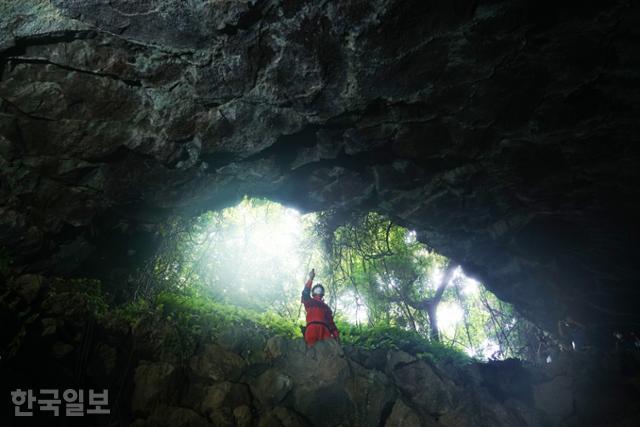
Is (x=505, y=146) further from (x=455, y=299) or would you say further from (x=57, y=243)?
(x=455, y=299)

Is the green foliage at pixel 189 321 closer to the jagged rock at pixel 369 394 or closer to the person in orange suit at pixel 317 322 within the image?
the person in orange suit at pixel 317 322

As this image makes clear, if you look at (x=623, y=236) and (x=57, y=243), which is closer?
(x=57, y=243)

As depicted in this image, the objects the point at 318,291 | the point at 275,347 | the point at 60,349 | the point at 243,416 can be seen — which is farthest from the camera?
the point at 318,291

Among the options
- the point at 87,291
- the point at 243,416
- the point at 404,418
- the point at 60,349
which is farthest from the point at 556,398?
the point at 87,291

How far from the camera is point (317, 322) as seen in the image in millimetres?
8656

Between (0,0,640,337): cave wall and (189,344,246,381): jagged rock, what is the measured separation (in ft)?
11.1

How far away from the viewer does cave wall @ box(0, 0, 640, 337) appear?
577 centimetres

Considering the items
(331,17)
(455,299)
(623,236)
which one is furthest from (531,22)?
(455,299)

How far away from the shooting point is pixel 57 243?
7.67 metres

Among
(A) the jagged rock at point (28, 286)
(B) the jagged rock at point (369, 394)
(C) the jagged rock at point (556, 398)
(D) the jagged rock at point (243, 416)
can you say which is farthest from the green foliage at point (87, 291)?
(C) the jagged rock at point (556, 398)

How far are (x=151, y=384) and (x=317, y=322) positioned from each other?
3693 millimetres

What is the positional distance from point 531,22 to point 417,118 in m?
2.43

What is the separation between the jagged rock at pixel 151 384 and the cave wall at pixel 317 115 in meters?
3.05

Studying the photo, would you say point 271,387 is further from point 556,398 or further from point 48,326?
point 556,398
